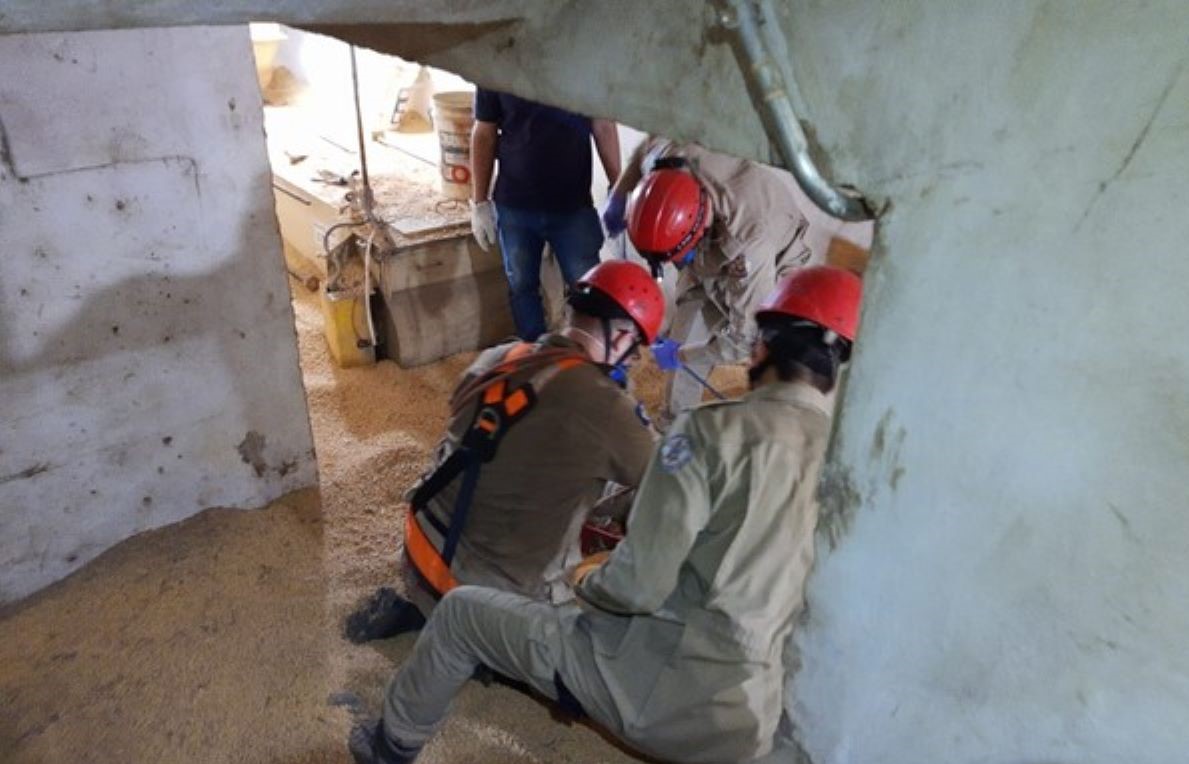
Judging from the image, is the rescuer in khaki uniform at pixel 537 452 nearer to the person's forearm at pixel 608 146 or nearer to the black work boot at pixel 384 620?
the black work boot at pixel 384 620

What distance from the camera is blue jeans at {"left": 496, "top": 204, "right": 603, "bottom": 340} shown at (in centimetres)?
488

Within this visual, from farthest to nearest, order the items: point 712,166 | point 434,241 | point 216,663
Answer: point 434,241
point 712,166
point 216,663

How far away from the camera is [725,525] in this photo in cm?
208

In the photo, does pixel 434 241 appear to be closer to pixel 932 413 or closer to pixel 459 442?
pixel 459 442

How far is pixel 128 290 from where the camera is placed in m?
3.42

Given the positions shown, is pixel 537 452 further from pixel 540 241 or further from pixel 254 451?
pixel 540 241

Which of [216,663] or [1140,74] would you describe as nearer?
[1140,74]

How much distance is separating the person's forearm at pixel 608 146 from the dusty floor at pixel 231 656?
2142 mm

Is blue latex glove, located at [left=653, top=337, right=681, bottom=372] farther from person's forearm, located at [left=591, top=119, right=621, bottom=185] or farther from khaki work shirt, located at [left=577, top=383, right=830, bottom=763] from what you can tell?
khaki work shirt, located at [left=577, top=383, right=830, bottom=763]

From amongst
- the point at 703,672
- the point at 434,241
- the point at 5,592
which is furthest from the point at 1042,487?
the point at 434,241

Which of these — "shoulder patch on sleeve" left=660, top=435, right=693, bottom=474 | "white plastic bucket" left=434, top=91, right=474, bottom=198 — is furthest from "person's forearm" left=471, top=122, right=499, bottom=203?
"shoulder patch on sleeve" left=660, top=435, right=693, bottom=474

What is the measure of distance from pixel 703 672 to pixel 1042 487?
3.84 feet

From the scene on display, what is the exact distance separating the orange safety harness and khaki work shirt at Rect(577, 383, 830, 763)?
0.82m

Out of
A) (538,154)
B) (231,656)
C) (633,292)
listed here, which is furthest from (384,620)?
(538,154)
